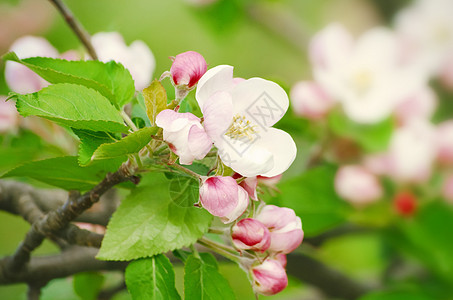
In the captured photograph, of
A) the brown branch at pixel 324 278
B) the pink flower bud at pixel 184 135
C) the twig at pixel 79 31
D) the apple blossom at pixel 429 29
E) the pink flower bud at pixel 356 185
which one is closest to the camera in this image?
the pink flower bud at pixel 184 135

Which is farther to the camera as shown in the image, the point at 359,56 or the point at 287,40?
the point at 287,40

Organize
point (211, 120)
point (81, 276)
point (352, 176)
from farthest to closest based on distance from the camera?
point (352, 176) → point (81, 276) → point (211, 120)

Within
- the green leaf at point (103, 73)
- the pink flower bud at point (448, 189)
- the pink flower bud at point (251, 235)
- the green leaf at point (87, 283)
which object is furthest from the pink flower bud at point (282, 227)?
the pink flower bud at point (448, 189)

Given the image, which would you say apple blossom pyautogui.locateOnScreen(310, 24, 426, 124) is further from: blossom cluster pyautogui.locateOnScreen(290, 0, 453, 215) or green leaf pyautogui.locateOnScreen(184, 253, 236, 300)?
green leaf pyautogui.locateOnScreen(184, 253, 236, 300)

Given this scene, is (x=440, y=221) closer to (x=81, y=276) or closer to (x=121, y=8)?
(x=81, y=276)

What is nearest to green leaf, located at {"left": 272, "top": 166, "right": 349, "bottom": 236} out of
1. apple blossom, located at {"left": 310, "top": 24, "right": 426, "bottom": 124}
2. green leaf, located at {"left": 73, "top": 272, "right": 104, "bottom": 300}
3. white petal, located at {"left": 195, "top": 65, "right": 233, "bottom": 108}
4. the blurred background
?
the blurred background

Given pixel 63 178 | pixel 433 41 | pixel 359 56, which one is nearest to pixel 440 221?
pixel 359 56

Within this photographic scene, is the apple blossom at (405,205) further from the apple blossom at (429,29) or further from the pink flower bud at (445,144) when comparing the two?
the apple blossom at (429,29)
